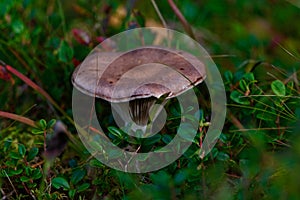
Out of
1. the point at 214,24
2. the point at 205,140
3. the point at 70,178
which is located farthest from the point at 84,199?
the point at 214,24

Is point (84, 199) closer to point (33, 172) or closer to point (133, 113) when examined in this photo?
point (33, 172)

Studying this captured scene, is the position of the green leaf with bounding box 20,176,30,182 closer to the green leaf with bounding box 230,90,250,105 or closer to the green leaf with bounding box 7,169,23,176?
the green leaf with bounding box 7,169,23,176

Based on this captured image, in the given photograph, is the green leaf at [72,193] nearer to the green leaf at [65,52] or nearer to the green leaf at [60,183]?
the green leaf at [60,183]

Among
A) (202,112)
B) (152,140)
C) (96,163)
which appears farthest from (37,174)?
(202,112)

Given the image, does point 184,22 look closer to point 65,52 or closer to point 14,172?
point 65,52

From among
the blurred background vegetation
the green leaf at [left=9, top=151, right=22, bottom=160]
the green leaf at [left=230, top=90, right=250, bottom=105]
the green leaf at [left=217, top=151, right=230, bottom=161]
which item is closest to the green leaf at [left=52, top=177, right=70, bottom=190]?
the blurred background vegetation

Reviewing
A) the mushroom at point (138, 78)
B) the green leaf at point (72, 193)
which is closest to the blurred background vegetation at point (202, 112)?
the green leaf at point (72, 193)
